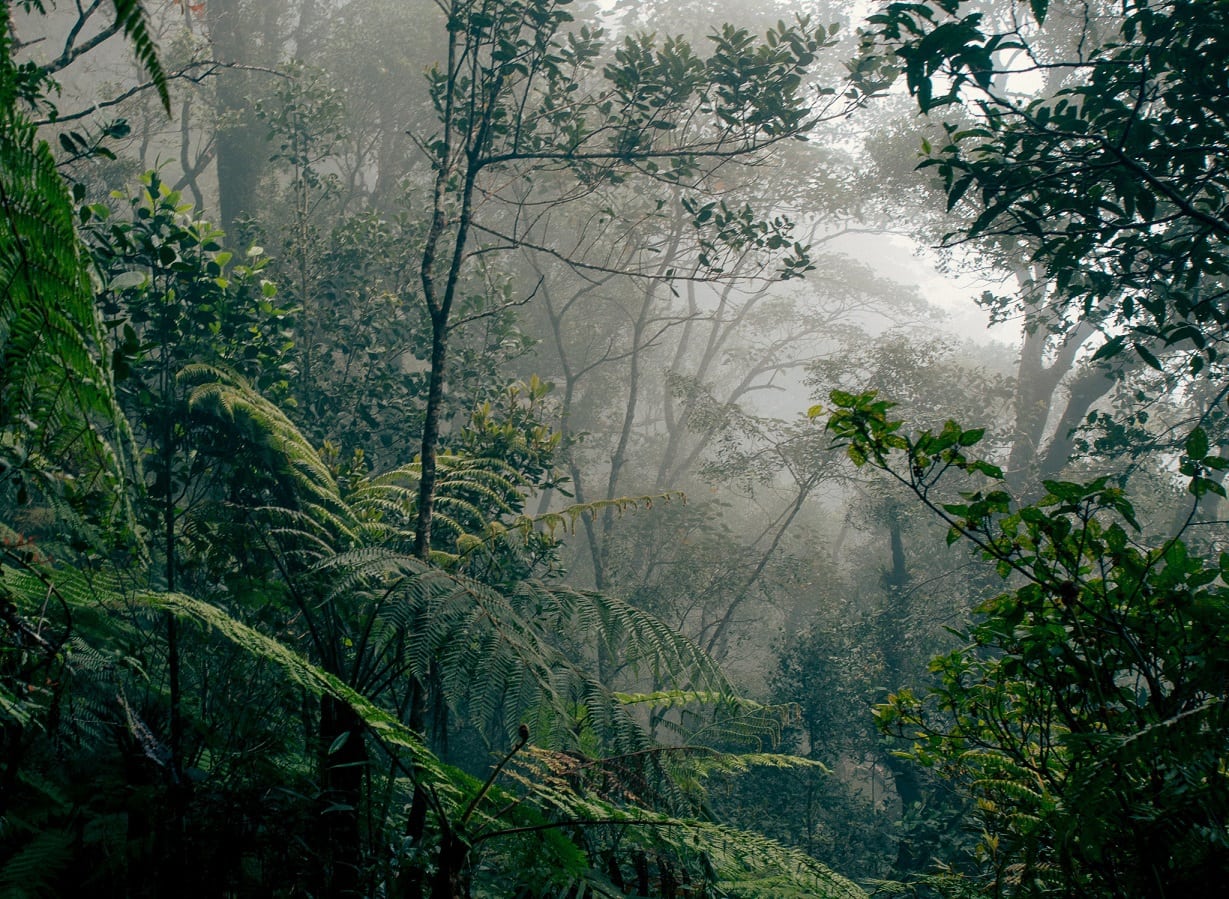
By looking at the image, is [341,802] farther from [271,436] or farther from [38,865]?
[271,436]

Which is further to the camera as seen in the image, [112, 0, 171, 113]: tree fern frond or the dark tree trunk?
the dark tree trunk

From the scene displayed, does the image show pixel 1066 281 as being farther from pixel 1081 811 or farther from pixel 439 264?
pixel 439 264

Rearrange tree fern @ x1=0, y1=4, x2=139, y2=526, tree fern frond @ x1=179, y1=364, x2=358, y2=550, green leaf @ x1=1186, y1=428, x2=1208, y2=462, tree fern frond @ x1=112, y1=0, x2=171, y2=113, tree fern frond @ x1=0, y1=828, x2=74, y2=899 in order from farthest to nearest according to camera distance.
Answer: tree fern frond @ x1=179, y1=364, x2=358, y2=550 → green leaf @ x1=1186, y1=428, x2=1208, y2=462 → tree fern frond @ x1=0, y1=828, x2=74, y2=899 → tree fern @ x1=0, y1=4, x2=139, y2=526 → tree fern frond @ x1=112, y1=0, x2=171, y2=113

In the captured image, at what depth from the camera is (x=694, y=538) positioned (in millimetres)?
13742

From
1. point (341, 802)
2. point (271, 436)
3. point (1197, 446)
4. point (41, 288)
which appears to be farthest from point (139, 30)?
point (271, 436)

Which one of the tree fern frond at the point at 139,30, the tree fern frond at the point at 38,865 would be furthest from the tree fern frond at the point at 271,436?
the tree fern frond at the point at 139,30

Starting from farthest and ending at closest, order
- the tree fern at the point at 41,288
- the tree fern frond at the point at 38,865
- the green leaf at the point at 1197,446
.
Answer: the green leaf at the point at 1197,446 < the tree fern frond at the point at 38,865 < the tree fern at the point at 41,288

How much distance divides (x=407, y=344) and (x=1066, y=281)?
242 inches

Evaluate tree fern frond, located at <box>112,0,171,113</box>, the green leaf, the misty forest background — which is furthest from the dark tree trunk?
the green leaf

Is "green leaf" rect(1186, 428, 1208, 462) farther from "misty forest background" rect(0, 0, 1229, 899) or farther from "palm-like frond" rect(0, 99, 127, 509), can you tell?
"palm-like frond" rect(0, 99, 127, 509)

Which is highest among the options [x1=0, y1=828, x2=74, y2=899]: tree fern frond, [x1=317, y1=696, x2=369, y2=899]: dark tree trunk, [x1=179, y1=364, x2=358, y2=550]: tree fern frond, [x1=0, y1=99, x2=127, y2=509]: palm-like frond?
[x1=179, y1=364, x2=358, y2=550]: tree fern frond

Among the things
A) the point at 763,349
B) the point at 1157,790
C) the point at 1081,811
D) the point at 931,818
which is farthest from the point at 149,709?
the point at 763,349

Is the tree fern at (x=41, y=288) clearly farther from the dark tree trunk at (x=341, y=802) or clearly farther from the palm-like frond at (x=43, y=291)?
the dark tree trunk at (x=341, y=802)

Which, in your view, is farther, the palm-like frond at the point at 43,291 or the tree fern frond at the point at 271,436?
the tree fern frond at the point at 271,436
